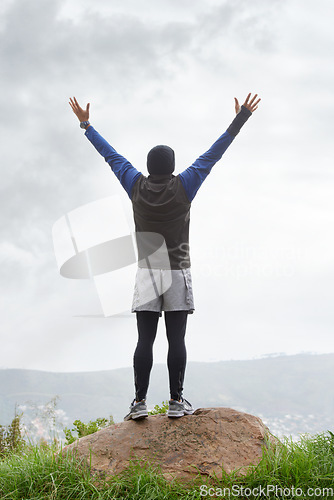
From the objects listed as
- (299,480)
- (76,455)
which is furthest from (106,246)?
(299,480)

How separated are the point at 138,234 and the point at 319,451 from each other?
9.29ft

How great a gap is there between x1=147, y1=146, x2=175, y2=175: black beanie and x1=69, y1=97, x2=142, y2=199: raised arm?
0.65 feet

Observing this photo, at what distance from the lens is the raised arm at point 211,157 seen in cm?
459

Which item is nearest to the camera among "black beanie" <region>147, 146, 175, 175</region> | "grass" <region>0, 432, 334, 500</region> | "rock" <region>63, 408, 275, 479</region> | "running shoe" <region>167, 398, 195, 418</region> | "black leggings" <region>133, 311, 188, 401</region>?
"grass" <region>0, 432, 334, 500</region>

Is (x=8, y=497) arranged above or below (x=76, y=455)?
below

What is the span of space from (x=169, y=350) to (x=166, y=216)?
1.36 meters

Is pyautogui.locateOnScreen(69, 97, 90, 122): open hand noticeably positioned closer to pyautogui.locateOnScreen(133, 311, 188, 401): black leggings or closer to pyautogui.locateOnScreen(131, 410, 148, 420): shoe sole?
pyautogui.locateOnScreen(133, 311, 188, 401): black leggings

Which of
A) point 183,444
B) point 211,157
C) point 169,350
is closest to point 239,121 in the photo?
point 211,157

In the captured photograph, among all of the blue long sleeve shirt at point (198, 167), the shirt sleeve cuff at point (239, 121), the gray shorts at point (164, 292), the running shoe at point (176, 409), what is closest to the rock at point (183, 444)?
the running shoe at point (176, 409)

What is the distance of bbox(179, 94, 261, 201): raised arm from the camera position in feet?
15.1

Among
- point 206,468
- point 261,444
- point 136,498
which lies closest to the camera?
point 136,498

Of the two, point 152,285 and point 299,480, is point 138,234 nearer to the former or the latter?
point 152,285

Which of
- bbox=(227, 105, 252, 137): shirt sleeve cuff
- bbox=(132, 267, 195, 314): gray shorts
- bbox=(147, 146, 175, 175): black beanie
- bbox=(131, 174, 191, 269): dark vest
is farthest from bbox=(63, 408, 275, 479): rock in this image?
bbox=(227, 105, 252, 137): shirt sleeve cuff

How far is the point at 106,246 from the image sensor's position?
486 cm
